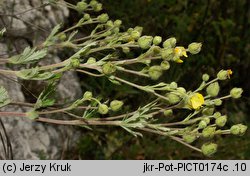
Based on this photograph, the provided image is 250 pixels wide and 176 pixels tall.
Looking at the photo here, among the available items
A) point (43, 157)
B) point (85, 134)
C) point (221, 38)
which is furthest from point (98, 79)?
point (221, 38)

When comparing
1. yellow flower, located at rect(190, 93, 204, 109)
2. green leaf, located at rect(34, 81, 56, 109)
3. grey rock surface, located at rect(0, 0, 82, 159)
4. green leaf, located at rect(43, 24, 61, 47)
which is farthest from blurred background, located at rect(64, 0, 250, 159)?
yellow flower, located at rect(190, 93, 204, 109)

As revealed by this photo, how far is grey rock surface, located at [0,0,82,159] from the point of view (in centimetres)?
221

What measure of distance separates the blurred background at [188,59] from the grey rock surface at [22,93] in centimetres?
17

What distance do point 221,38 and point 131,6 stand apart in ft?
2.81

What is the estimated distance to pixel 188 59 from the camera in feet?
10.9

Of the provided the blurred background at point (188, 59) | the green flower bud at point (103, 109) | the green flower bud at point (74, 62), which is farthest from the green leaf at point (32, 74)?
the blurred background at point (188, 59)

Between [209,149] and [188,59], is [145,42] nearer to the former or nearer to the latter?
[209,149]

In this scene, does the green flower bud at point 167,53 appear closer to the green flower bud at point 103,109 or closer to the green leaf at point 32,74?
the green flower bud at point 103,109

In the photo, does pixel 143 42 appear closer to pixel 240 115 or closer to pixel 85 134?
pixel 85 134

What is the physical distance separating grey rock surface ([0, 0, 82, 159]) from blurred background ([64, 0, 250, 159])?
0.17 meters

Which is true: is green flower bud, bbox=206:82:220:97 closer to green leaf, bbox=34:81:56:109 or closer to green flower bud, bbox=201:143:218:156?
green flower bud, bbox=201:143:218:156

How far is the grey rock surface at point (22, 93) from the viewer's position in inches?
87.0

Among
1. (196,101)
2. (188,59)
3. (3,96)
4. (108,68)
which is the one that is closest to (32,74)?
(3,96)

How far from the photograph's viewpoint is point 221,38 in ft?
11.6
